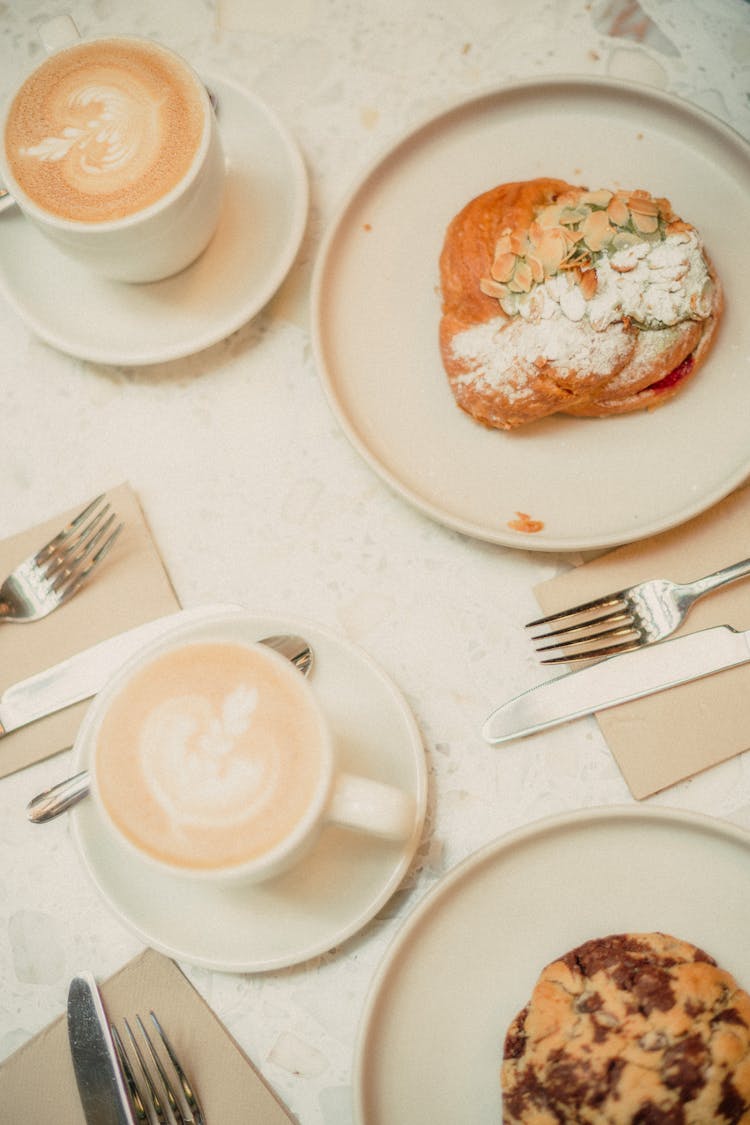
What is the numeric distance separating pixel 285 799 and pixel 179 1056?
1.18 feet

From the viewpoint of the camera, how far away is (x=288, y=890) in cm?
89

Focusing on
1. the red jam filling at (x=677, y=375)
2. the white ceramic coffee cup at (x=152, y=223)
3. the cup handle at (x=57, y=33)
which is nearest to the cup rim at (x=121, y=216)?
the white ceramic coffee cup at (x=152, y=223)

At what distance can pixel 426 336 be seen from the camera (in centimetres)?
104

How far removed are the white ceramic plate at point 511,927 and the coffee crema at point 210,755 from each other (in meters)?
0.19

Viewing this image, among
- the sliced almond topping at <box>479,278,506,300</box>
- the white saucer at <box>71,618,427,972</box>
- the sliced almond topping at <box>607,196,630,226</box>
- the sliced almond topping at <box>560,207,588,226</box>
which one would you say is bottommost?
the white saucer at <box>71,618,427,972</box>

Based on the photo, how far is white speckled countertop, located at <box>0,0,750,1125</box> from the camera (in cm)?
97

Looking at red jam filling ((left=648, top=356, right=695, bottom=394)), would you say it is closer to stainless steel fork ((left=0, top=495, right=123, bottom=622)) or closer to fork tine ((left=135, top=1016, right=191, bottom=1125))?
stainless steel fork ((left=0, top=495, right=123, bottom=622))

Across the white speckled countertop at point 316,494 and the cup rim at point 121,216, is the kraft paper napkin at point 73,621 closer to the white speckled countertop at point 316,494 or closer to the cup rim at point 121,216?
the white speckled countertop at point 316,494

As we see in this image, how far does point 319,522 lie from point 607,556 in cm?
32

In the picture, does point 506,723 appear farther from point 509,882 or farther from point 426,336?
point 426,336

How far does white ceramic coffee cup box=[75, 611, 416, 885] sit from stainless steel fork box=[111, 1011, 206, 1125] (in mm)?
283

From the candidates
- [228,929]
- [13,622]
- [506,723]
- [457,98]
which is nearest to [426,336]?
[457,98]

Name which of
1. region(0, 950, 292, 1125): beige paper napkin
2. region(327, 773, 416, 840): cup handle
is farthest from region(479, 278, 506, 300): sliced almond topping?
region(0, 950, 292, 1125): beige paper napkin

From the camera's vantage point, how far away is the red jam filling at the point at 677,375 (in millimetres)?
985
